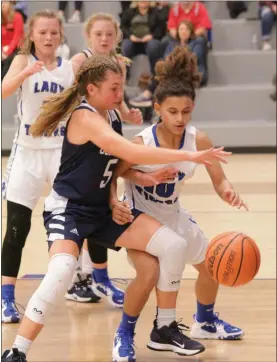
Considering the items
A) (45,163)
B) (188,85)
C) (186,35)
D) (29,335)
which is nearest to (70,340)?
(29,335)

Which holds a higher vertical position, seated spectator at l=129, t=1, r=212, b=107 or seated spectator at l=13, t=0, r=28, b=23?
seated spectator at l=13, t=0, r=28, b=23

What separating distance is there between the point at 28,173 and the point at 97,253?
0.72 meters

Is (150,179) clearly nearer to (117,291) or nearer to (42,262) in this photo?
(117,291)

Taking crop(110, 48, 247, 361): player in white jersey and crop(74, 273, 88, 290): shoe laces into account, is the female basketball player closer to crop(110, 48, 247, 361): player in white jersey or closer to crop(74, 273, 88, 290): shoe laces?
crop(110, 48, 247, 361): player in white jersey

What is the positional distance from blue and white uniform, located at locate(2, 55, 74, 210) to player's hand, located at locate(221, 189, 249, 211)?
1.22m

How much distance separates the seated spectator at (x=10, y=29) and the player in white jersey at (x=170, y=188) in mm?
7271

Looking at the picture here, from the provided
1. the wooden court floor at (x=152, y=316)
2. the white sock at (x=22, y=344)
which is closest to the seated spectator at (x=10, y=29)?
the wooden court floor at (x=152, y=316)

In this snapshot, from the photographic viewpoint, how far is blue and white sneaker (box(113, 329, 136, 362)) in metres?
4.04

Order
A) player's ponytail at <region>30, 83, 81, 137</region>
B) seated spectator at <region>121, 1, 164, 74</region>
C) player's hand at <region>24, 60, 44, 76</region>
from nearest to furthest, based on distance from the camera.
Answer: player's ponytail at <region>30, 83, 81, 137</region> → player's hand at <region>24, 60, 44, 76</region> → seated spectator at <region>121, 1, 164, 74</region>

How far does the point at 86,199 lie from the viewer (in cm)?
393

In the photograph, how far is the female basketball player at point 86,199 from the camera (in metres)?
3.75

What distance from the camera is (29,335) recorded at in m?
3.71

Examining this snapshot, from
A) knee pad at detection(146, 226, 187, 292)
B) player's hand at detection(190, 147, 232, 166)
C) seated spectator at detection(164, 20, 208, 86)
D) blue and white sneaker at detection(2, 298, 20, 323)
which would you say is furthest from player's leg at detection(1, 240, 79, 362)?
seated spectator at detection(164, 20, 208, 86)

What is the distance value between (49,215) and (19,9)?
8213mm
